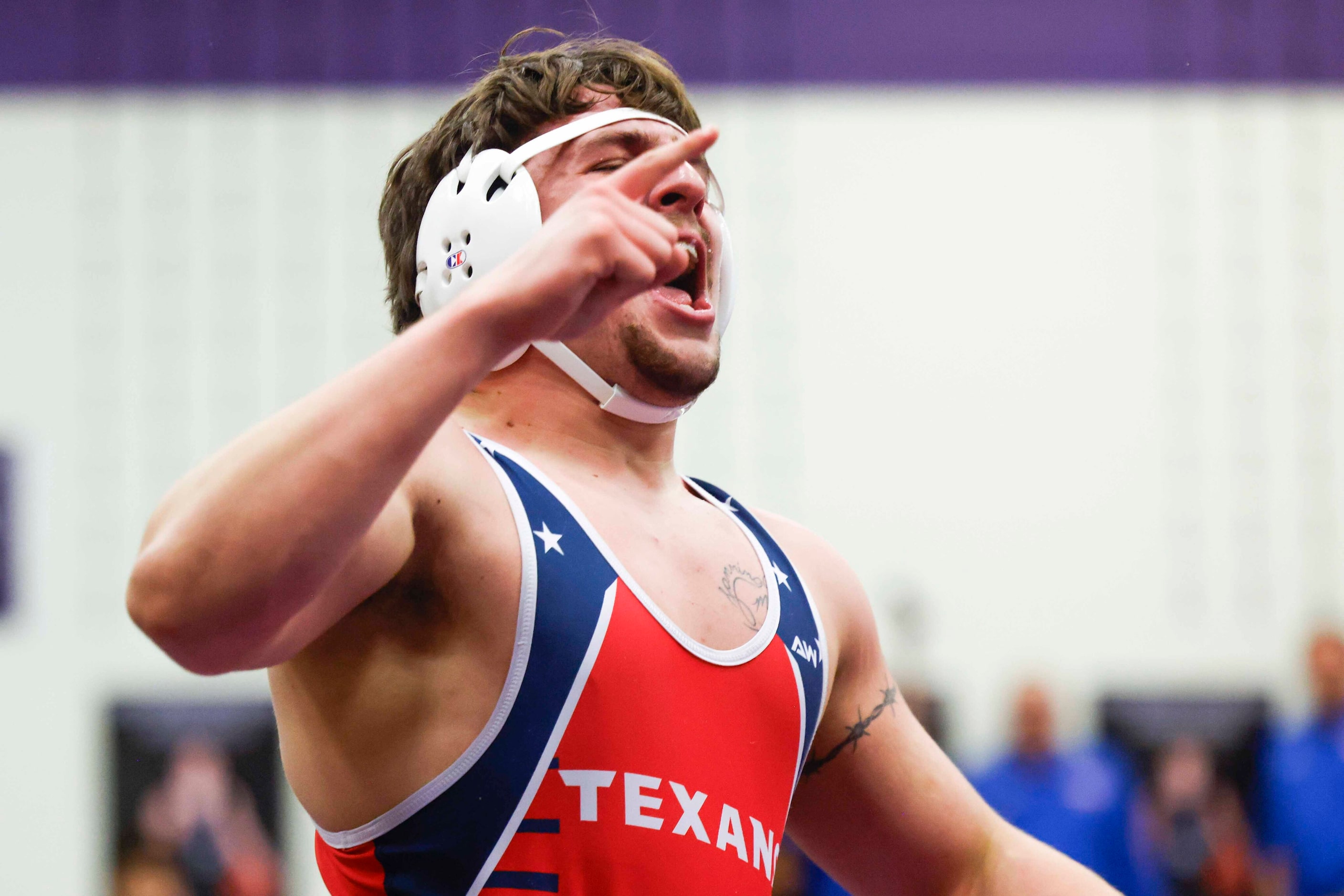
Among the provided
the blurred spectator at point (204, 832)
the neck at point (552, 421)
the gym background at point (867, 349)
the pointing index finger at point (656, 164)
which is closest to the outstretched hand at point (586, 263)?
the pointing index finger at point (656, 164)

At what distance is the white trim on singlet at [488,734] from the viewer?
1.47 metres

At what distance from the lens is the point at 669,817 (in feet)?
5.14

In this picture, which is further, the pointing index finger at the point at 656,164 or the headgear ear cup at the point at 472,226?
the headgear ear cup at the point at 472,226

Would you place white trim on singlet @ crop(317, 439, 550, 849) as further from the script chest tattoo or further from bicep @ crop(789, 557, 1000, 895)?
bicep @ crop(789, 557, 1000, 895)

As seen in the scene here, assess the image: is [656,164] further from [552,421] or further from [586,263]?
[552,421]

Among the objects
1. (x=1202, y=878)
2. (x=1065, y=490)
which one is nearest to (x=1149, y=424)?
(x=1065, y=490)

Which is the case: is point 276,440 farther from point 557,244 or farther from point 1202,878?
point 1202,878

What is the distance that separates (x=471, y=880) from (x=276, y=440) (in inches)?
22.3

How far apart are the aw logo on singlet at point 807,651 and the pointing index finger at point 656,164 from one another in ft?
2.17

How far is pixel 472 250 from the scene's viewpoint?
1.83 metres

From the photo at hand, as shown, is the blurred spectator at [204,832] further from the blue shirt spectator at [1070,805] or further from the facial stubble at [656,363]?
the facial stubble at [656,363]

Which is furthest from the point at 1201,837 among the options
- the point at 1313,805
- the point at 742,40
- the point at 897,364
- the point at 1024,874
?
the point at 1024,874

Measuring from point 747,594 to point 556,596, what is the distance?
364mm

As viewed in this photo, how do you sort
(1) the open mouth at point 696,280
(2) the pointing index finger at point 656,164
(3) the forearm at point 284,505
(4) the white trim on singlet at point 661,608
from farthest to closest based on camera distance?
(1) the open mouth at point 696,280
(4) the white trim on singlet at point 661,608
(2) the pointing index finger at point 656,164
(3) the forearm at point 284,505
